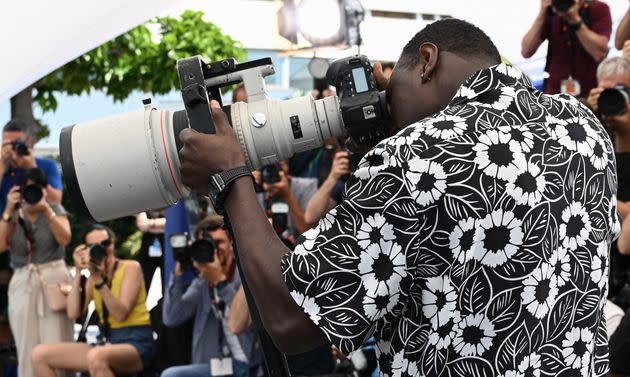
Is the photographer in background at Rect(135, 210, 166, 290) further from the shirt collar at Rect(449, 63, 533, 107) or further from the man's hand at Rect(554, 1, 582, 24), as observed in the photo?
the shirt collar at Rect(449, 63, 533, 107)

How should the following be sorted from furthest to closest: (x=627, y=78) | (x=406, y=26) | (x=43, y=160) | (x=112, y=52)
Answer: (x=406, y=26) < (x=112, y=52) < (x=43, y=160) < (x=627, y=78)

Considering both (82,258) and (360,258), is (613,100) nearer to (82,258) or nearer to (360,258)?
(360,258)

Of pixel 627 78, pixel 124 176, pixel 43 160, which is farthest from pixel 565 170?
pixel 43 160

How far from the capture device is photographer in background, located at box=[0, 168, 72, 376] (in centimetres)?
547

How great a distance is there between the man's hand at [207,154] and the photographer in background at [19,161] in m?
4.11

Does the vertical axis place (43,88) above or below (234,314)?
above

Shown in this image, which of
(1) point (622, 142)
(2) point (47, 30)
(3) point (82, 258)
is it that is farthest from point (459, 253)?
(3) point (82, 258)

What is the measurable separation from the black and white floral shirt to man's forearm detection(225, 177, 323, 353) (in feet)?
0.10

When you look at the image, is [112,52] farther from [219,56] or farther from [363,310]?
[363,310]

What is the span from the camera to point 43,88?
9375mm

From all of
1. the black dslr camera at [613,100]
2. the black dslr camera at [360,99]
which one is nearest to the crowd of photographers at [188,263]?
the black dslr camera at [613,100]

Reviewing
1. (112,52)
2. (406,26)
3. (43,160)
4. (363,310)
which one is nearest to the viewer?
(363,310)

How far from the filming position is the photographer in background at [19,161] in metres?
5.43

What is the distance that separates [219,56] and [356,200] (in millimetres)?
8352
